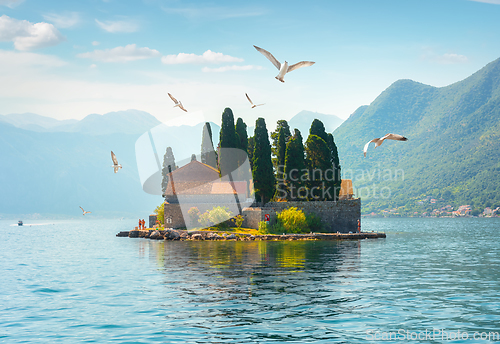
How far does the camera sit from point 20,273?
94.1 feet

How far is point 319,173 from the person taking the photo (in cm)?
5697

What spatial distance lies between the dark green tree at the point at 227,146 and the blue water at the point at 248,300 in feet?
95.9

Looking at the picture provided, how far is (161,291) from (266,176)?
36032 millimetres

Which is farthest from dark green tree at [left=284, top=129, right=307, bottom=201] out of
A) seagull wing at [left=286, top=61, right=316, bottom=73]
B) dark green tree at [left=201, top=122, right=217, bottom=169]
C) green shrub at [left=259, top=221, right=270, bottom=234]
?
seagull wing at [left=286, top=61, right=316, bottom=73]

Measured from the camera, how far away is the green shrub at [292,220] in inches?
2132

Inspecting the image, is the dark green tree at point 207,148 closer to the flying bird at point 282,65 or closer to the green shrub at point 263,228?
the green shrub at point 263,228

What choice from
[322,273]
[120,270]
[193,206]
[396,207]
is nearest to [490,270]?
[322,273]

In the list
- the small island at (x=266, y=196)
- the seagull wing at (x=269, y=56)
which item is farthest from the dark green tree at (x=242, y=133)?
the seagull wing at (x=269, y=56)

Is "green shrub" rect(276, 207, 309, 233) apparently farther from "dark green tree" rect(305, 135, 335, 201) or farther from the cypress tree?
the cypress tree

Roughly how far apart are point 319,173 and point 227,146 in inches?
496

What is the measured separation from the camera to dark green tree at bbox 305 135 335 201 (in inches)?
2244

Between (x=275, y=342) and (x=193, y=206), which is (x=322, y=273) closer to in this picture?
(x=275, y=342)

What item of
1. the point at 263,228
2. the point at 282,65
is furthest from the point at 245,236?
the point at 282,65

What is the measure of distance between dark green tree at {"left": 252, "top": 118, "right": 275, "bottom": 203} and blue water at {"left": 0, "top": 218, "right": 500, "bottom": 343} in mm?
24047
